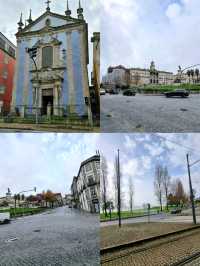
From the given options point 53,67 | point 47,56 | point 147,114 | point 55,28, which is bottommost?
point 147,114

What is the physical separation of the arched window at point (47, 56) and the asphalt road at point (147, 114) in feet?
2.12

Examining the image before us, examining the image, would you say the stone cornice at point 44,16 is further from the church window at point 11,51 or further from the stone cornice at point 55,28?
the church window at point 11,51

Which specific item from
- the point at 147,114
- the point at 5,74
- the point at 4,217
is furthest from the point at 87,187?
the point at 5,74

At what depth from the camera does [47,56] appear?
3490mm

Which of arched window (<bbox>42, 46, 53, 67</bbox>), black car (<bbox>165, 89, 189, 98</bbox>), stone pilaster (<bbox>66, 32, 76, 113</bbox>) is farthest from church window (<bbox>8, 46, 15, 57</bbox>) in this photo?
black car (<bbox>165, 89, 189, 98</bbox>)

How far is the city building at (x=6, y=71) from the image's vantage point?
3.28 meters

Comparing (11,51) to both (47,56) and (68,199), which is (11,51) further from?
(68,199)

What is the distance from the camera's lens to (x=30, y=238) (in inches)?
123

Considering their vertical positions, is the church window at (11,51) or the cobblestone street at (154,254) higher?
the church window at (11,51)

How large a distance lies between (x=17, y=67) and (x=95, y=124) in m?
0.94

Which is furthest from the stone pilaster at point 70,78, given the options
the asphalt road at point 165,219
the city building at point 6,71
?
the asphalt road at point 165,219

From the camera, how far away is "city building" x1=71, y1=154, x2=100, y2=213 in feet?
11.0

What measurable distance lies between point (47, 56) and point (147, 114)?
3.80 feet

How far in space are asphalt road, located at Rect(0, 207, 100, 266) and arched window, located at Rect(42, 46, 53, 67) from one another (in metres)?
1.43
